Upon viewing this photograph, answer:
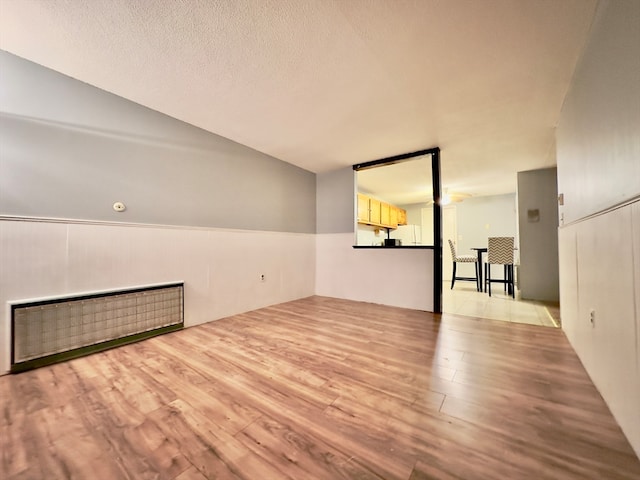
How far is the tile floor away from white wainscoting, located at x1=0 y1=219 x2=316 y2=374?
2512 mm

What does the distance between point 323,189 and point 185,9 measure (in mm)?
3204

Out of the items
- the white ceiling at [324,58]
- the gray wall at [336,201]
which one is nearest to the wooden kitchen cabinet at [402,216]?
the gray wall at [336,201]

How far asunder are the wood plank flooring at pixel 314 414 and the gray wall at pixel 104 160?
1295mm

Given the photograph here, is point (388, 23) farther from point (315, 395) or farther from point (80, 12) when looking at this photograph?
point (315, 395)

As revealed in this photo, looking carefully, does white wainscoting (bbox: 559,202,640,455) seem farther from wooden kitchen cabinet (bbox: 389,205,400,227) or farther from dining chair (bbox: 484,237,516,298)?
wooden kitchen cabinet (bbox: 389,205,400,227)

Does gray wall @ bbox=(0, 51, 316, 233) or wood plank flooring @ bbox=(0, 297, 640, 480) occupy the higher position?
gray wall @ bbox=(0, 51, 316, 233)

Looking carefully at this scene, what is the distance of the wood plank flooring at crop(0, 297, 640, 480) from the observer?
0.96 meters

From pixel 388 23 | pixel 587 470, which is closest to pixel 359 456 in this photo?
pixel 587 470

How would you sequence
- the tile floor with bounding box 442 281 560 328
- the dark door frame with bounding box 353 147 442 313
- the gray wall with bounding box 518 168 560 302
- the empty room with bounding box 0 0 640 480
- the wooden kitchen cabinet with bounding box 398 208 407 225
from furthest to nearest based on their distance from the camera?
the wooden kitchen cabinet with bounding box 398 208 407 225, the gray wall with bounding box 518 168 560 302, the dark door frame with bounding box 353 147 442 313, the tile floor with bounding box 442 281 560 328, the empty room with bounding box 0 0 640 480

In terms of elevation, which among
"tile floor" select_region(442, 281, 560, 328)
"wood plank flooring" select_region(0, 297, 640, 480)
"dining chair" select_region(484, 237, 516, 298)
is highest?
"dining chair" select_region(484, 237, 516, 298)

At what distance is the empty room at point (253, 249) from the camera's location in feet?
3.49

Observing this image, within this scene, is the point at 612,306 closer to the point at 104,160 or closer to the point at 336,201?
the point at 336,201

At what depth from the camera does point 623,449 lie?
1.03 metres

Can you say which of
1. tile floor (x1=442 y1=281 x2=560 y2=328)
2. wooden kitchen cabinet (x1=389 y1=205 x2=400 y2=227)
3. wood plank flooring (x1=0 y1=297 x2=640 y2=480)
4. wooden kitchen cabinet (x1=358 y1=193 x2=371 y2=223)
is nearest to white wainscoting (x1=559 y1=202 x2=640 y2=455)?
wood plank flooring (x1=0 y1=297 x2=640 y2=480)
